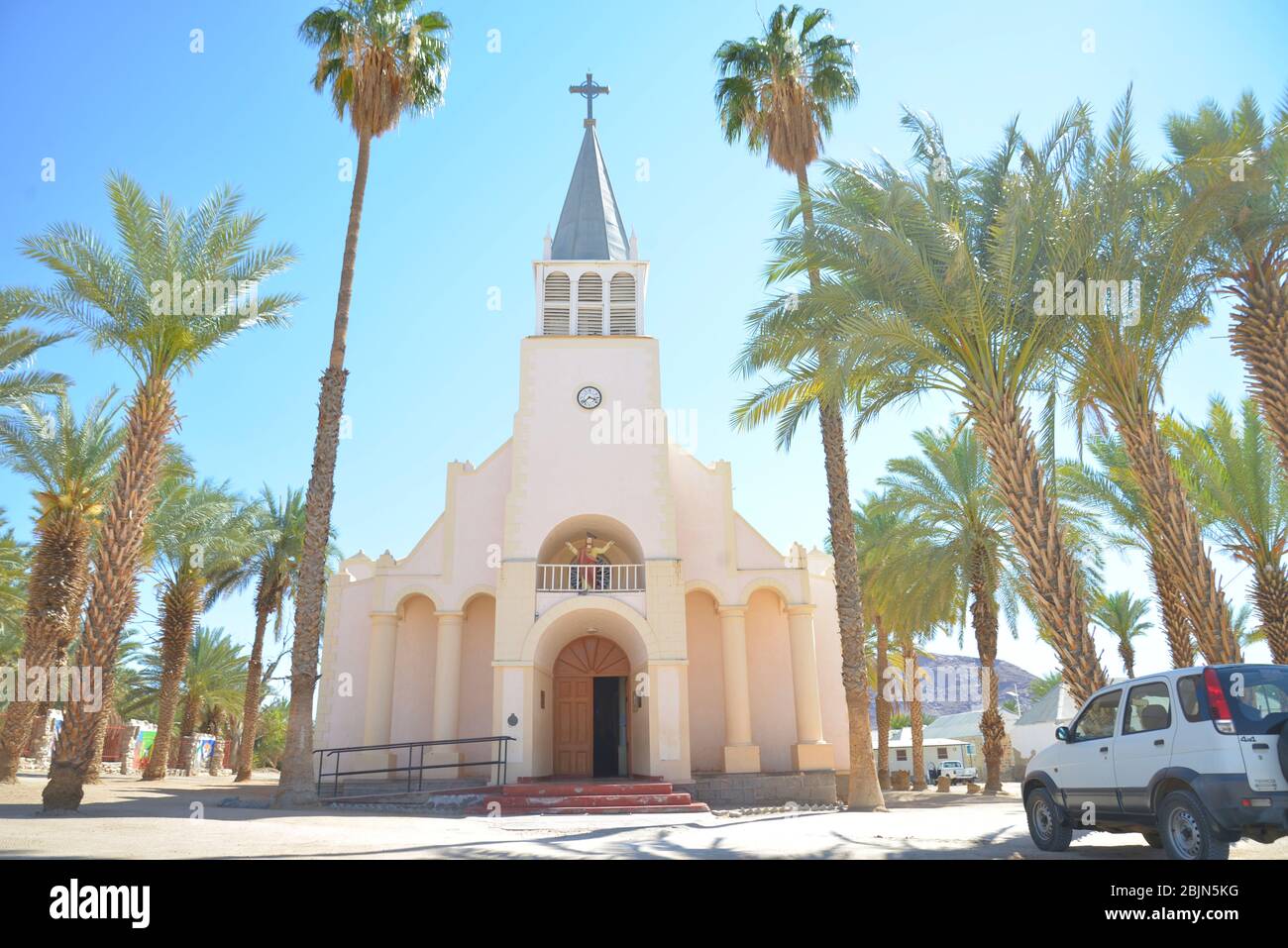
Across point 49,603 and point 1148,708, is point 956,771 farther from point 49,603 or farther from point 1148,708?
point 1148,708

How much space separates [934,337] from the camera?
13938 mm

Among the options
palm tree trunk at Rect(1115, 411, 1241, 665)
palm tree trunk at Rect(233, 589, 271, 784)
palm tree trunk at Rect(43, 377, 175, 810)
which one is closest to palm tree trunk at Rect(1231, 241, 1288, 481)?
palm tree trunk at Rect(1115, 411, 1241, 665)

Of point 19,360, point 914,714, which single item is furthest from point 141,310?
point 914,714

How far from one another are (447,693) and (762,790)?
8.33 metres

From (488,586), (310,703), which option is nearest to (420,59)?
(488,586)

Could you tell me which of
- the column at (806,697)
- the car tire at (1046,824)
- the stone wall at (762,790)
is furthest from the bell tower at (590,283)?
the car tire at (1046,824)

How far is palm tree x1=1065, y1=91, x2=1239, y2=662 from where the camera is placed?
41.6 feet

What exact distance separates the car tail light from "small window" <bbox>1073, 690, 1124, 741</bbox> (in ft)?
4.33

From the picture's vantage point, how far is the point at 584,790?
17.5 meters

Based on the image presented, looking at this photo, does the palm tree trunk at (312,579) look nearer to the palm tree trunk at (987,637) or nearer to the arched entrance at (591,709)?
the arched entrance at (591,709)

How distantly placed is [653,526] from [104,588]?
11.8 metres

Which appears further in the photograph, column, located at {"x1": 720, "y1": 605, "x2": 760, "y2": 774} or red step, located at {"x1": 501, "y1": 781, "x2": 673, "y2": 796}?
column, located at {"x1": 720, "y1": 605, "x2": 760, "y2": 774}

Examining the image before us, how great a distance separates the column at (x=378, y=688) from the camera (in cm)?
2209

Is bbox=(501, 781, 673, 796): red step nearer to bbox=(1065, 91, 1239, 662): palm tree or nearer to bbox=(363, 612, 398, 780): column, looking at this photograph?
bbox=(363, 612, 398, 780): column
